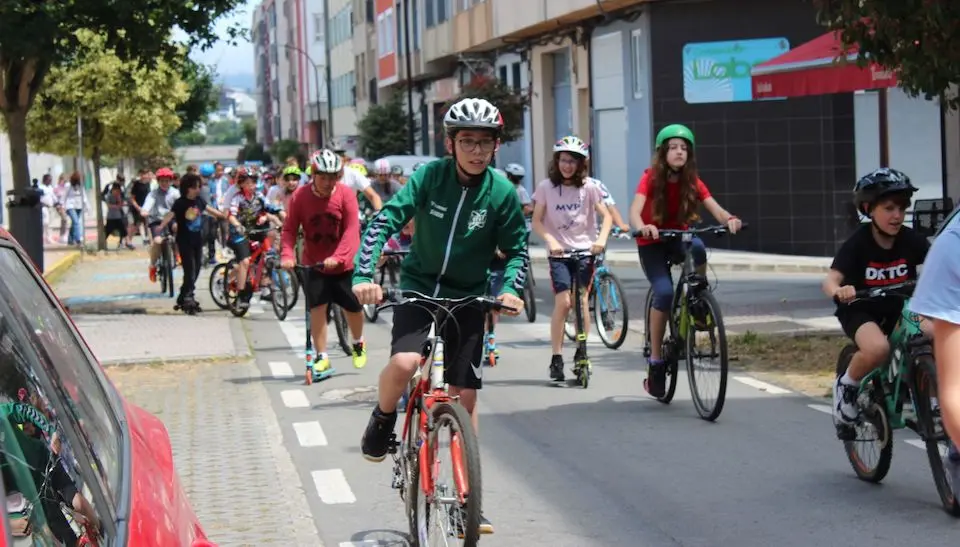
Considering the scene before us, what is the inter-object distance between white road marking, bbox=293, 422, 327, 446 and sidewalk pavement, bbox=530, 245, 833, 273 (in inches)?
495

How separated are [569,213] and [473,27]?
29.9m

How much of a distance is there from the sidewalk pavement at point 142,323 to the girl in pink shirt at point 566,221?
11.1ft

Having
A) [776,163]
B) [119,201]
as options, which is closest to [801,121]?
[776,163]

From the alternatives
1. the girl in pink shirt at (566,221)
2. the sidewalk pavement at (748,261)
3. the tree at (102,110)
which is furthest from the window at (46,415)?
the tree at (102,110)

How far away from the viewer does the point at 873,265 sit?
7.09m

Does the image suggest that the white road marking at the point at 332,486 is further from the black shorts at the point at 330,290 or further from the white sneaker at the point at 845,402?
the black shorts at the point at 330,290

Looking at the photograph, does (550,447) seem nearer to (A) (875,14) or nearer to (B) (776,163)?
(A) (875,14)

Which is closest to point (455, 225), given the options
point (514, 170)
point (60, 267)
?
point (514, 170)

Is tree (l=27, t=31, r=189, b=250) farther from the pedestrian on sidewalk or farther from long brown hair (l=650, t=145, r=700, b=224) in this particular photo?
long brown hair (l=650, t=145, r=700, b=224)

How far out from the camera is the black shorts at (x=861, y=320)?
7.04m

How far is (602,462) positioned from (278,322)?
371 inches

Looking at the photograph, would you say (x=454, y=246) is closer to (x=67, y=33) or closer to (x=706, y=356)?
(x=706, y=356)

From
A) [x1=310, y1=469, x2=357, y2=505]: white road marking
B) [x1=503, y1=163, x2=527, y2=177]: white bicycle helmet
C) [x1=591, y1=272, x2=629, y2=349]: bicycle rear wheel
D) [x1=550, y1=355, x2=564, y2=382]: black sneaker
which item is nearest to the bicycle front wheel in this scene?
[x1=550, y1=355, x2=564, y2=382]: black sneaker

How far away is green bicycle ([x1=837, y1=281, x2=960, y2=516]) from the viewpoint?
638cm
